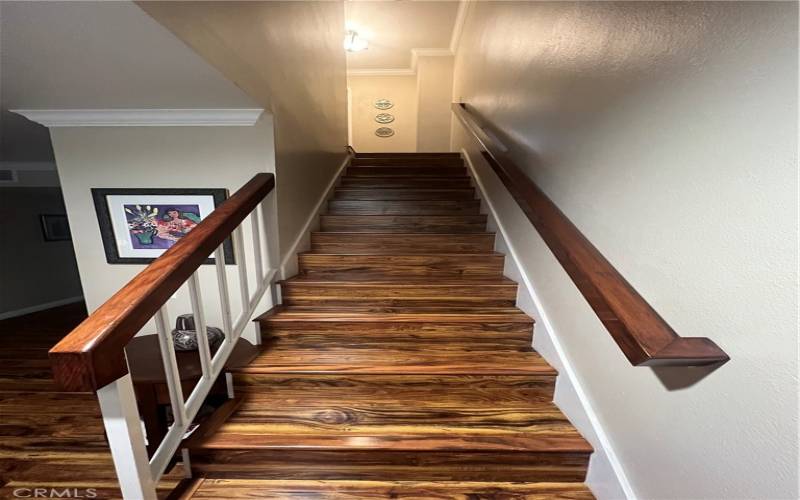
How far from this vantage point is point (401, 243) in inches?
80.4

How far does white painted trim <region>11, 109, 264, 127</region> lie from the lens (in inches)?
53.0

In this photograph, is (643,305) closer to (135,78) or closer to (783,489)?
(783,489)

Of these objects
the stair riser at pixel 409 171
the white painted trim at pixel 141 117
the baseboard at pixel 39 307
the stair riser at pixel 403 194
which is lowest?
the baseboard at pixel 39 307

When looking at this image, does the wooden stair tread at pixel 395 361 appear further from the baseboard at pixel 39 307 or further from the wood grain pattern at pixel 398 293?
the baseboard at pixel 39 307

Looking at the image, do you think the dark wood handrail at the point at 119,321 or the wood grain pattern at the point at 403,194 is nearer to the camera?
the dark wood handrail at the point at 119,321

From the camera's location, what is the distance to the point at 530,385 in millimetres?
1232

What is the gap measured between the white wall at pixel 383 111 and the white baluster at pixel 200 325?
15.6 feet

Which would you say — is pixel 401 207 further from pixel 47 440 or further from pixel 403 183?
pixel 47 440

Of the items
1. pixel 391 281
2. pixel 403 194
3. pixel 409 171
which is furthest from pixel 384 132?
pixel 391 281

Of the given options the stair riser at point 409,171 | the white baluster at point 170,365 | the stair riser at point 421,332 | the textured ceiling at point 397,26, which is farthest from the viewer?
the textured ceiling at point 397,26

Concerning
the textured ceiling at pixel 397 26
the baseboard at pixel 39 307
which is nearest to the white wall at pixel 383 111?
the textured ceiling at pixel 397 26

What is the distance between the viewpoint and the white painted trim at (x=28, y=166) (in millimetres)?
2375

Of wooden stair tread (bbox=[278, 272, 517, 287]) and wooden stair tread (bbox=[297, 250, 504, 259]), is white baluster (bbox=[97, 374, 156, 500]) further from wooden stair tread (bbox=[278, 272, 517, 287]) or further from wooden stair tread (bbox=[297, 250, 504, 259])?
wooden stair tread (bbox=[297, 250, 504, 259])

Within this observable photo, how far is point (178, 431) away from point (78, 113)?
4.74ft
